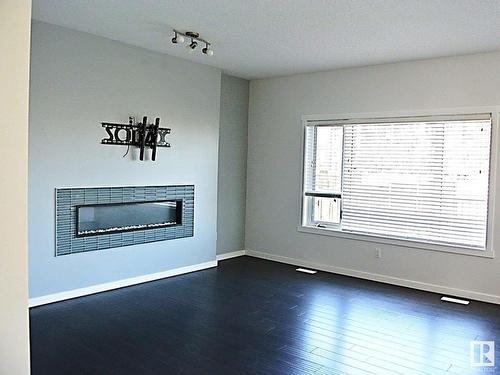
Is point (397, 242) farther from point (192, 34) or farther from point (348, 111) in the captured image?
point (192, 34)

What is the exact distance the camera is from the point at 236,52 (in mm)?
5156

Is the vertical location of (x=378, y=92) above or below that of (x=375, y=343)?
above

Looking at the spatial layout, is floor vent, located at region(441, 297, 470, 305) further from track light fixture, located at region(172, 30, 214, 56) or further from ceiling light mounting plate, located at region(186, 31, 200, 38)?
ceiling light mounting plate, located at region(186, 31, 200, 38)

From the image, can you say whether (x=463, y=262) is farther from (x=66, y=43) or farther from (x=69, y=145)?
(x=66, y=43)

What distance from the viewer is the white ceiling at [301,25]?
11.8 feet

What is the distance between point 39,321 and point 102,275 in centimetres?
101

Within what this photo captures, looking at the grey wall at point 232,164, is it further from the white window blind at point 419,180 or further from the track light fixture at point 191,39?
the track light fixture at point 191,39

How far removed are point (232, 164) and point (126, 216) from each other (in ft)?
6.79

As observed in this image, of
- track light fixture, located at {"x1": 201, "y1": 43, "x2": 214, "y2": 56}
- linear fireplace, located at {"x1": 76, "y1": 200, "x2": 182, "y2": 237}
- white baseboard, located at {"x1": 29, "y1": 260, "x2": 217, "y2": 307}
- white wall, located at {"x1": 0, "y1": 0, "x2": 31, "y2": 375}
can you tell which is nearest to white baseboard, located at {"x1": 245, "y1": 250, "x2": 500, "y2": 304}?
white baseboard, located at {"x1": 29, "y1": 260, "x2": 217, "y2": 307}

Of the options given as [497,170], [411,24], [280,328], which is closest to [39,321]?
[280,328]

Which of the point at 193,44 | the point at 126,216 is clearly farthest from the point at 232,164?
the point at 193,44

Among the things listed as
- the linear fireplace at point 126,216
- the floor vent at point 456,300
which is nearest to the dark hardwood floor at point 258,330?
the floor vent at point 456,300

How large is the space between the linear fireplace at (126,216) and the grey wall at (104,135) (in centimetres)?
23

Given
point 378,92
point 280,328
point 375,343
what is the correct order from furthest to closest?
point 378,92 → point 280,328 → point 375,343
